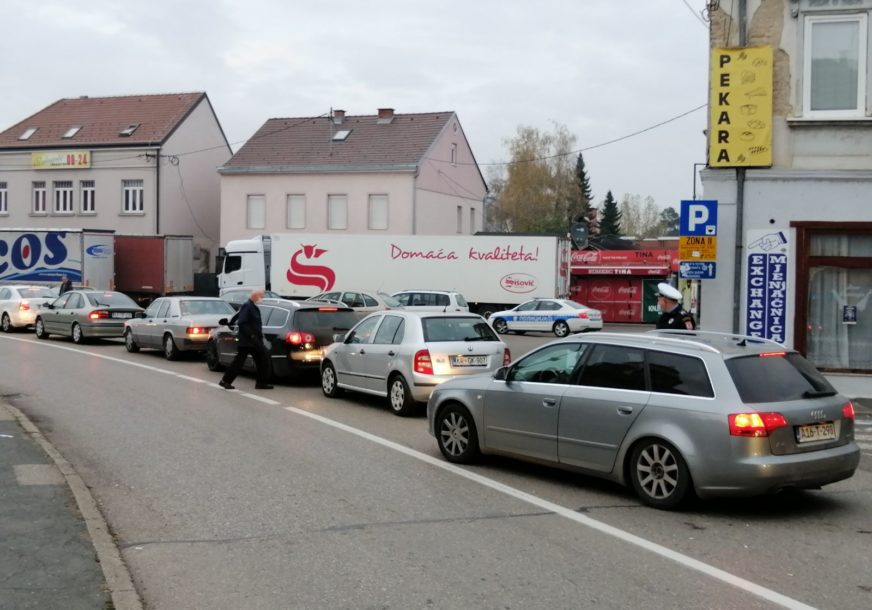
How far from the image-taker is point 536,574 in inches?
228

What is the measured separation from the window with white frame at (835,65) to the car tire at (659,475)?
33.2 feet

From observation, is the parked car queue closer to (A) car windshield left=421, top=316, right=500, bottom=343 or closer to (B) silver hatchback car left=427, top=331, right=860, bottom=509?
(B) silver hatchback car left=427, top=331, right=860, bottom=509

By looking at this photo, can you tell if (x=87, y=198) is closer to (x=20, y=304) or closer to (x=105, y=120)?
(x=105, y=120)

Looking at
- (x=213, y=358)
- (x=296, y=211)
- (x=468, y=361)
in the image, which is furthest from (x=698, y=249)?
(x=296, y=211)

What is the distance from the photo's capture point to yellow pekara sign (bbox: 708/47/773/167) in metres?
15.5

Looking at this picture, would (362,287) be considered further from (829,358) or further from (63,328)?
(829,358)

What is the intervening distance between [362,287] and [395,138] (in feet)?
40.7

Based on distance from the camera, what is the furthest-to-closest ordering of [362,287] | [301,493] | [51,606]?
[362,287], [301,493], [51,606]

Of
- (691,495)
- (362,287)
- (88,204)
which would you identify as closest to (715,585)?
(691,495)

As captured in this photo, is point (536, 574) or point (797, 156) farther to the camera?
point (797, 156)

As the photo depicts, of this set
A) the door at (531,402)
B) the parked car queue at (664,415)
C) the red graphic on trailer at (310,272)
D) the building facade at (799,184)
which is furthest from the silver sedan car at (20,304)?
the door at (531,402)

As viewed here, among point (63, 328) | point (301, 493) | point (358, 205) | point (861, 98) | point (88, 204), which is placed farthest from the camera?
point (88, 204)

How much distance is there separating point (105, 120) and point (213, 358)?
37.7 meters

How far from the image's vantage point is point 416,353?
12.6m
